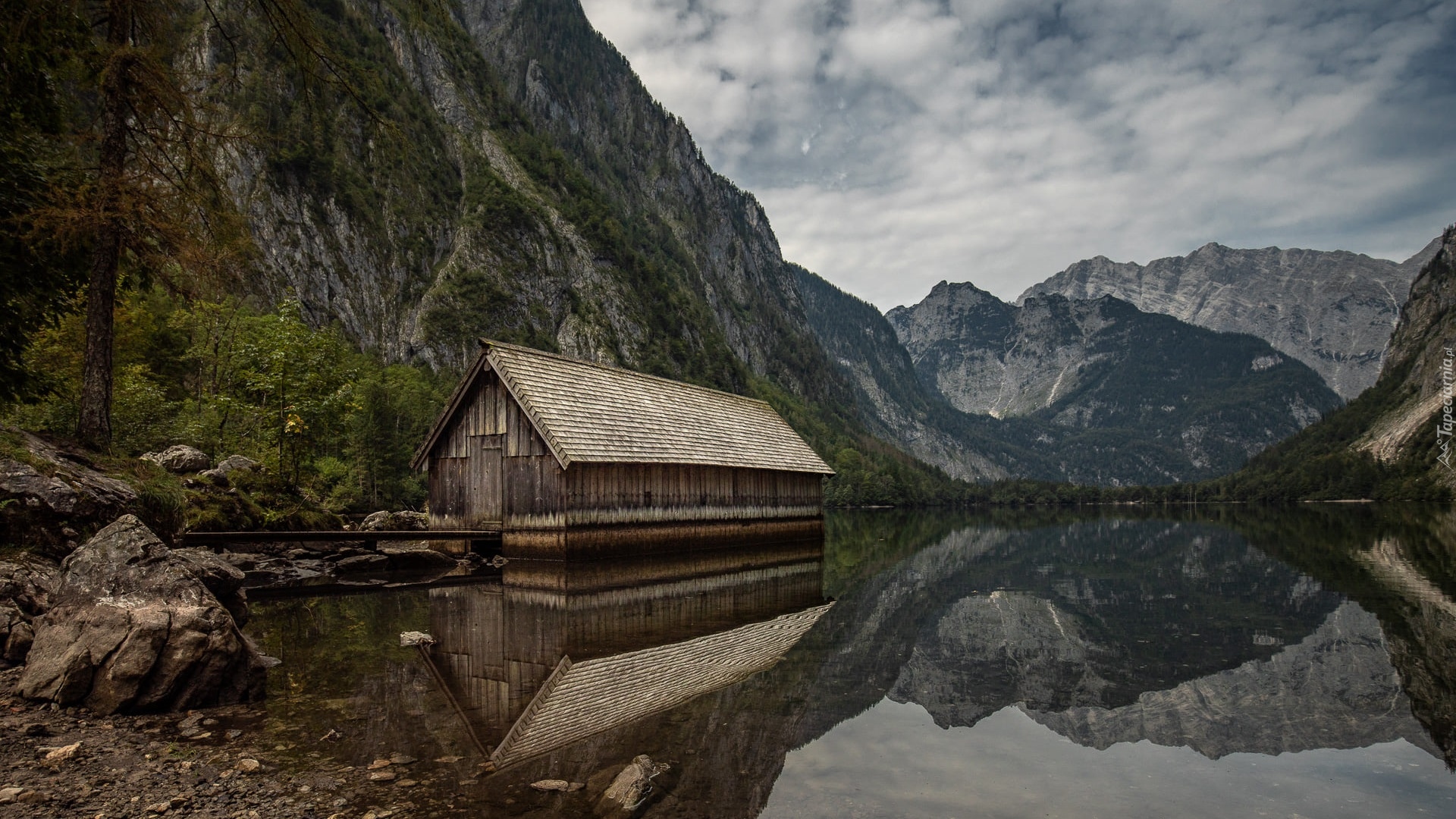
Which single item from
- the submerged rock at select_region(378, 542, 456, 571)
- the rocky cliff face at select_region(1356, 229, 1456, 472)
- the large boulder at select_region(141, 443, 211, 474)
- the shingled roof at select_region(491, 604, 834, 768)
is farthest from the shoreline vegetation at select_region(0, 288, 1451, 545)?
the rocky cliff face at select_region(1356, 229, 1456, 472)

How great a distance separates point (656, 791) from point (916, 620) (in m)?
11.4

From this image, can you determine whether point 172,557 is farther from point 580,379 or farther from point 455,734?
point 580,379

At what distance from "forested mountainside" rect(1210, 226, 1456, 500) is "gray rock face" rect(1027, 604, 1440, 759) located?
4912 inches

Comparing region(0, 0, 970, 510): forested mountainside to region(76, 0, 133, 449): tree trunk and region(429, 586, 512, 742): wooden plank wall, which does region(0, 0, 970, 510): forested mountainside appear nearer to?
region(76, 0, 133, 449): tree trunk

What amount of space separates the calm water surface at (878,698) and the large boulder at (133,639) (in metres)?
0.83

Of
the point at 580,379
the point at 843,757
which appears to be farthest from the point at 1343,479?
the point at 843,757

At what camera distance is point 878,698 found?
10.3 meters

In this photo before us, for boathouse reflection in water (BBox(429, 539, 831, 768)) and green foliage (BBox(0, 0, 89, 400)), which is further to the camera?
green foliage (BBox(0, 0, 89, 400))

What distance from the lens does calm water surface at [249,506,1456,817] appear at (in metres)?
6.91

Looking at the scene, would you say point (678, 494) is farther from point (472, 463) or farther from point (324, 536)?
point (324, 536)

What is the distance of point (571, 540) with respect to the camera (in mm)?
24172

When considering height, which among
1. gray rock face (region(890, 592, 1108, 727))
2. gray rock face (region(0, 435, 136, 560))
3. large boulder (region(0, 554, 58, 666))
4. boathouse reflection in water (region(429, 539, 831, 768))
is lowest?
gray rock face (region(890, 592, 1108, 727))

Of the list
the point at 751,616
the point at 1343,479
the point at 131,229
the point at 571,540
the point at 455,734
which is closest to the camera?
the point at 455,734

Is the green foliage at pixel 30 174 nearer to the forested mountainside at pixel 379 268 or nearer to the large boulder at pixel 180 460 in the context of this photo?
the forested mountainside at pixel 379 268
